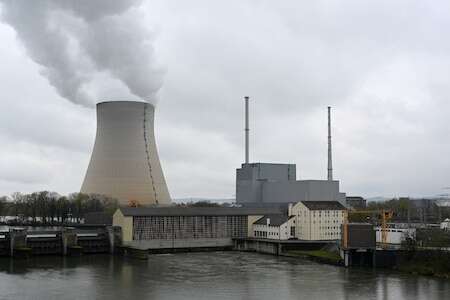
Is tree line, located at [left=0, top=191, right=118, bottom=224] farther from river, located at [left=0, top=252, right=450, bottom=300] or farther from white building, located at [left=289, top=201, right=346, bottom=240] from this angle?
river, located at [left=0, top=252, right=450, bottom=300]

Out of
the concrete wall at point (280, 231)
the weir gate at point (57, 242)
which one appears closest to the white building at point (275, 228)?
the concrete wall at point (280, 231)

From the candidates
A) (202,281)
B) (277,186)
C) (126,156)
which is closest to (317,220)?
(202,281)

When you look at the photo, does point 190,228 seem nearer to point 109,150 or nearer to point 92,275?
point 109,150

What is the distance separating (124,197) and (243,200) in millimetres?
13060

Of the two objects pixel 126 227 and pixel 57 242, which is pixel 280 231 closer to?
pixel 126 227

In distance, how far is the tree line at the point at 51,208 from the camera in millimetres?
38406

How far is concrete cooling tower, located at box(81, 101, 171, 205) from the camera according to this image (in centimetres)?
2958

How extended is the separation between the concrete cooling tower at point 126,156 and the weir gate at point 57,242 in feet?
18.3

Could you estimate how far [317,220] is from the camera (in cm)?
2520

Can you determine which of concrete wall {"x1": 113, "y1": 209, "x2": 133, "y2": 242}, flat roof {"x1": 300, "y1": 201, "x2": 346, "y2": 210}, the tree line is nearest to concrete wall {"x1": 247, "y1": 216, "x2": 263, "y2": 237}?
flat roof {"x1": 300, "y1": 201, "x2": 346, "y2": 210}

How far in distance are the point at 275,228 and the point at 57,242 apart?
9.26 m

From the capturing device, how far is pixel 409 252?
18828mm

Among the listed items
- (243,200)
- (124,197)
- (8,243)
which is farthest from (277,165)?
(8,243)

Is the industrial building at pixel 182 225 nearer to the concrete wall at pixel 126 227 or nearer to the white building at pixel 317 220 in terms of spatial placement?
the concrete wall at pixel 126 227
